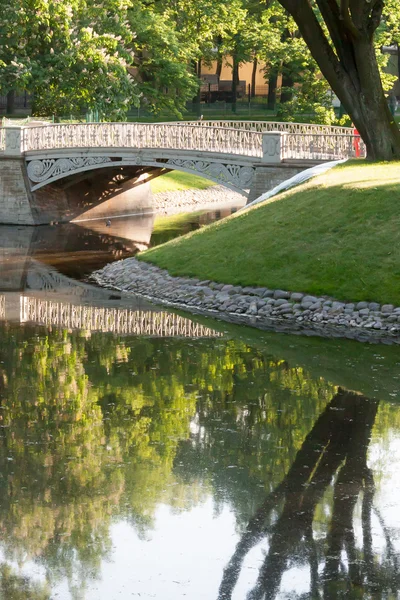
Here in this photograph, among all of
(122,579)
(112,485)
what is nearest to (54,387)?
(112,485)

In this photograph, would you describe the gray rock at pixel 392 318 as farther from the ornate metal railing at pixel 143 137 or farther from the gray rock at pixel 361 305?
the ornate metal railing at pixel 143 137

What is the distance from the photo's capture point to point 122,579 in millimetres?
12219

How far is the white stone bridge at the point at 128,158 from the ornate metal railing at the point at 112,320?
11.3m

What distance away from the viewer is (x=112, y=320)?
84.8ft

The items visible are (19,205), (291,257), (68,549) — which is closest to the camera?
(68,549)

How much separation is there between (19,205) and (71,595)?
32.9 meters

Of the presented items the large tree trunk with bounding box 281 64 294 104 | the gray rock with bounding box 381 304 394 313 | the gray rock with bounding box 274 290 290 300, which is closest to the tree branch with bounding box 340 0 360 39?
the gray rock with bounding box 274 290 290 300

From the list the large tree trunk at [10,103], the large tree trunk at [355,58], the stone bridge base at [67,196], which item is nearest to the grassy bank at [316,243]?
the large tree trunk at [355,58]

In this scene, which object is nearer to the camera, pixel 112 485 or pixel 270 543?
pixel 270 543

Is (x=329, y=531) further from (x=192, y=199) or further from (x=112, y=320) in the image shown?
(x=192, y=199)

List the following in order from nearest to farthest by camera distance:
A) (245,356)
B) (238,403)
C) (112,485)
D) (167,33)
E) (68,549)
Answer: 1. (68,549)
2. (112,485)
3. (238,403)
4. (245,356)
5. (167,33)

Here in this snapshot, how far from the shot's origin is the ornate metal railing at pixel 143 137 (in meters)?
37.7

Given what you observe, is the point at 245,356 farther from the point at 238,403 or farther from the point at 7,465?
the point at 7,465

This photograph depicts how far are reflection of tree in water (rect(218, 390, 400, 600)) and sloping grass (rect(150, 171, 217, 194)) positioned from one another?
34.9m
